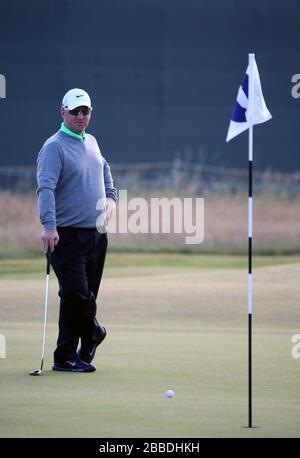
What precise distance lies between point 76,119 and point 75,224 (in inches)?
27.6

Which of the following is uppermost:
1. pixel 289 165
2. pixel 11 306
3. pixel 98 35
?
pixel 98 35

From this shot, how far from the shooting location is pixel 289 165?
821 inches

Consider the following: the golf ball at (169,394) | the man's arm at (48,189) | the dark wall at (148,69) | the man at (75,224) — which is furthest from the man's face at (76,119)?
the dark wall at (148,69)

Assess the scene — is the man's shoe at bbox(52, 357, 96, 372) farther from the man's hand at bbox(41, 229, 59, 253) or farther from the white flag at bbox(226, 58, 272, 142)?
the white flag at bbox(226, 58, 272, 142)

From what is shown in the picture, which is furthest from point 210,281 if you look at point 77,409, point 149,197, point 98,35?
point 77,409

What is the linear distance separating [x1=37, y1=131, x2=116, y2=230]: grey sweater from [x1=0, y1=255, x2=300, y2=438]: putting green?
3.44 feet

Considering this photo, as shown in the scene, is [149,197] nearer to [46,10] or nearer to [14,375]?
[46,10]

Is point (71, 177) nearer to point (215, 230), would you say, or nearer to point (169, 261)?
point (169, 261)

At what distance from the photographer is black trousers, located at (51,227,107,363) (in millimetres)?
8250

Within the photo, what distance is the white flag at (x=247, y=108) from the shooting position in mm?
6672

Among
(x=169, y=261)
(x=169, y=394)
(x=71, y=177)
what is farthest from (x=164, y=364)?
(x=169, y=261)
